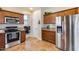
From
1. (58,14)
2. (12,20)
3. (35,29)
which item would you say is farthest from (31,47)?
(58,14)

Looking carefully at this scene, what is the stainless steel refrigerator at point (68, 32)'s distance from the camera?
359 cm

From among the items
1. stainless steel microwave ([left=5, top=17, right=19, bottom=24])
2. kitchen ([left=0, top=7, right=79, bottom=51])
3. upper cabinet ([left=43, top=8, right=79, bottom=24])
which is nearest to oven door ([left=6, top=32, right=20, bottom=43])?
kitchen ([left=0, top=7, right=79, bottom=51])

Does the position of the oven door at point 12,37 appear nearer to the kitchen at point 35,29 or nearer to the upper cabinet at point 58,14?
the kitchen at point 35,29

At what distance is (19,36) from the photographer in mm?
3549

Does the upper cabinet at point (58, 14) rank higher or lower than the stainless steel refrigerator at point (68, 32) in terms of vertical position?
higher

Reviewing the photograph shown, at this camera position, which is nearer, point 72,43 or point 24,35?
point 24,35

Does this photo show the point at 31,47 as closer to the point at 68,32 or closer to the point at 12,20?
the point at 12,20

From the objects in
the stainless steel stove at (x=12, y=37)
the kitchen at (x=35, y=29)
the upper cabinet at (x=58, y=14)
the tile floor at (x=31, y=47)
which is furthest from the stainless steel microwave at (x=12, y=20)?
the upper cabinet at (x=58, y=14)

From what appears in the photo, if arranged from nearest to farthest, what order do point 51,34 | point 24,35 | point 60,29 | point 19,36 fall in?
point 24,35 → point 19,36 → point 60,29 → point 51,34

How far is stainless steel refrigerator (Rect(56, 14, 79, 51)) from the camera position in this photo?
3.59m
